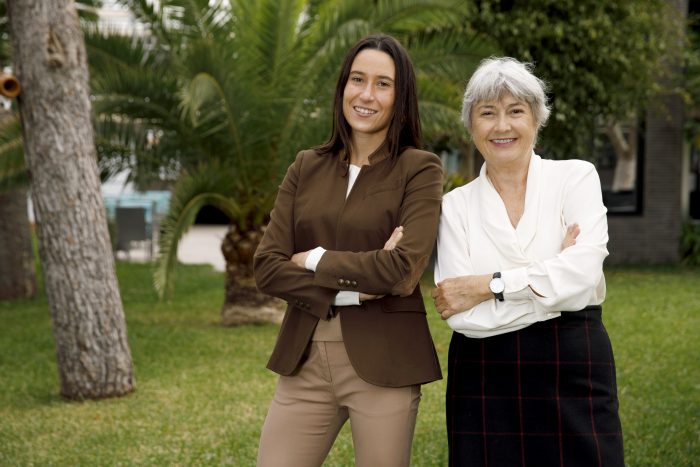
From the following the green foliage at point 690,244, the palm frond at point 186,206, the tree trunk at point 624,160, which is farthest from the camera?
the tree trunk at point 624,160

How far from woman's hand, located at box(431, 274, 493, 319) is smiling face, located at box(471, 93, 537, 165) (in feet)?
1.23

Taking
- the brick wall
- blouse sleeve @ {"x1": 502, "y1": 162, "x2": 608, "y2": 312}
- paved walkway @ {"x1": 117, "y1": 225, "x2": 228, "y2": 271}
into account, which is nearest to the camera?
blouse sleeve @ {"x1": 502, "y1": 162, "x2": 608, "y2": 312}

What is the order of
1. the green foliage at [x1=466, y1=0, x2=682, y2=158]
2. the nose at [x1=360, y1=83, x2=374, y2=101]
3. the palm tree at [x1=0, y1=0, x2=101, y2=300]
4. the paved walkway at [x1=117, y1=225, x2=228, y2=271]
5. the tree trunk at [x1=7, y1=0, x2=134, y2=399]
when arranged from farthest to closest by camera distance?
the paved walkway at [x1=117, y1=225, x2=228, y2=271], the green foliage at [x1=466, y1=0, x2=682, y2=158], the palm tree at [x1=0, y1=0, x2=101, y2=300], the tree trunk at [x1=7, y1=0, x2=134, y2=399], the nose at [x1=360, y1=83, x2=374, y2=101]

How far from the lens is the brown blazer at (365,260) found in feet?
8.93

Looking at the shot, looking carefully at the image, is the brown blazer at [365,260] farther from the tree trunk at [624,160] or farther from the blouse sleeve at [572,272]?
the tree trunk at [624,160]

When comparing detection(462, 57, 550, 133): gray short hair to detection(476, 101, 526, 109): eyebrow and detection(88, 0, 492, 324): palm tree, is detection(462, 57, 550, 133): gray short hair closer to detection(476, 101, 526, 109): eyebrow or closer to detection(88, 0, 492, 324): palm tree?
detection(476, 101, 526, 109): eyebrow

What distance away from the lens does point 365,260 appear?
271 cm

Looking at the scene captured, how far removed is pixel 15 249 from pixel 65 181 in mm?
6335

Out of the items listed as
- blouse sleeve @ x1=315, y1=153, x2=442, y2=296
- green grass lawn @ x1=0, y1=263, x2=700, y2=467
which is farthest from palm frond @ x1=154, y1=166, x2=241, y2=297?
blouse sleeve @ x1=315, y1=153, x2=442, y2=296

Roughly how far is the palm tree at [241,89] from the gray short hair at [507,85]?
19.5 ft

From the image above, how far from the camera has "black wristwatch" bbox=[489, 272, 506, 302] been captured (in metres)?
2.67

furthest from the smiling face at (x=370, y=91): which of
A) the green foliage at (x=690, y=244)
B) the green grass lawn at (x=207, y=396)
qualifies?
the green foliage at (x=690, y=244)

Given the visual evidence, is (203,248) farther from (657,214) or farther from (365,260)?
(365,260)

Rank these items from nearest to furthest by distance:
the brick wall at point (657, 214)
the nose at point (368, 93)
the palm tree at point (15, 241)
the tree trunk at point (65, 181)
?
the nose at point (368, 93) → the tree trunk at point (65, 181) → the palm tree at point (15, 241) → the brick wall at point (657, 214)
